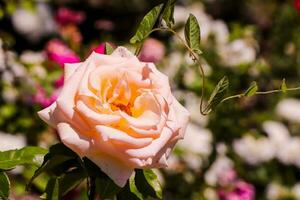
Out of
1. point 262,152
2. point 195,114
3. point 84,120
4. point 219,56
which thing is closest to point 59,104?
point 84,120

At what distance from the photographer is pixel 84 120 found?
101 cm

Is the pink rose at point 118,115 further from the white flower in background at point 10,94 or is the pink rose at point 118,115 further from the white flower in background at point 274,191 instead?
the white flower in background at point 274,191

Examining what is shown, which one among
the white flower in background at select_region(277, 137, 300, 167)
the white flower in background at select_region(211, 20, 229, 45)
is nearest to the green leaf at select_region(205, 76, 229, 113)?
the white flower in background at select_region(211, 20, 229, 45)

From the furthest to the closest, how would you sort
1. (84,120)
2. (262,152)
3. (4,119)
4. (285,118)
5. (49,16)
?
(49,16) < (285,118) < (262,152) < (4,119) < (84,120)

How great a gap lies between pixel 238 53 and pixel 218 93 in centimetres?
193

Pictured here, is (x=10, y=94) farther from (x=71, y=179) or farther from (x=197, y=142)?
(x=71, y=179)

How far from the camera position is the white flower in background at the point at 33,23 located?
5.60m

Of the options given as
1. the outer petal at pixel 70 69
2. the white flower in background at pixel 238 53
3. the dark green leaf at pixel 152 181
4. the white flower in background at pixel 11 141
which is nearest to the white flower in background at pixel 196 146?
the white flower in background at pixel 238 53

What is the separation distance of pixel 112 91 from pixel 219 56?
6.69ft

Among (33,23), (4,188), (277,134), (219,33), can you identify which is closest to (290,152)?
(277,134)

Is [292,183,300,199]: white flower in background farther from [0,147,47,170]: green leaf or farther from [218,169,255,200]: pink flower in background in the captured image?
[0,147,47,170]: green leaf

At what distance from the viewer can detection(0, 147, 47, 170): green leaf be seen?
1180 millimetres

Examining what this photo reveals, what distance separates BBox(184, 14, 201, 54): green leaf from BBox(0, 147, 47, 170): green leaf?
29cm

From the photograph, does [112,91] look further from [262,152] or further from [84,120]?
[262,152]
